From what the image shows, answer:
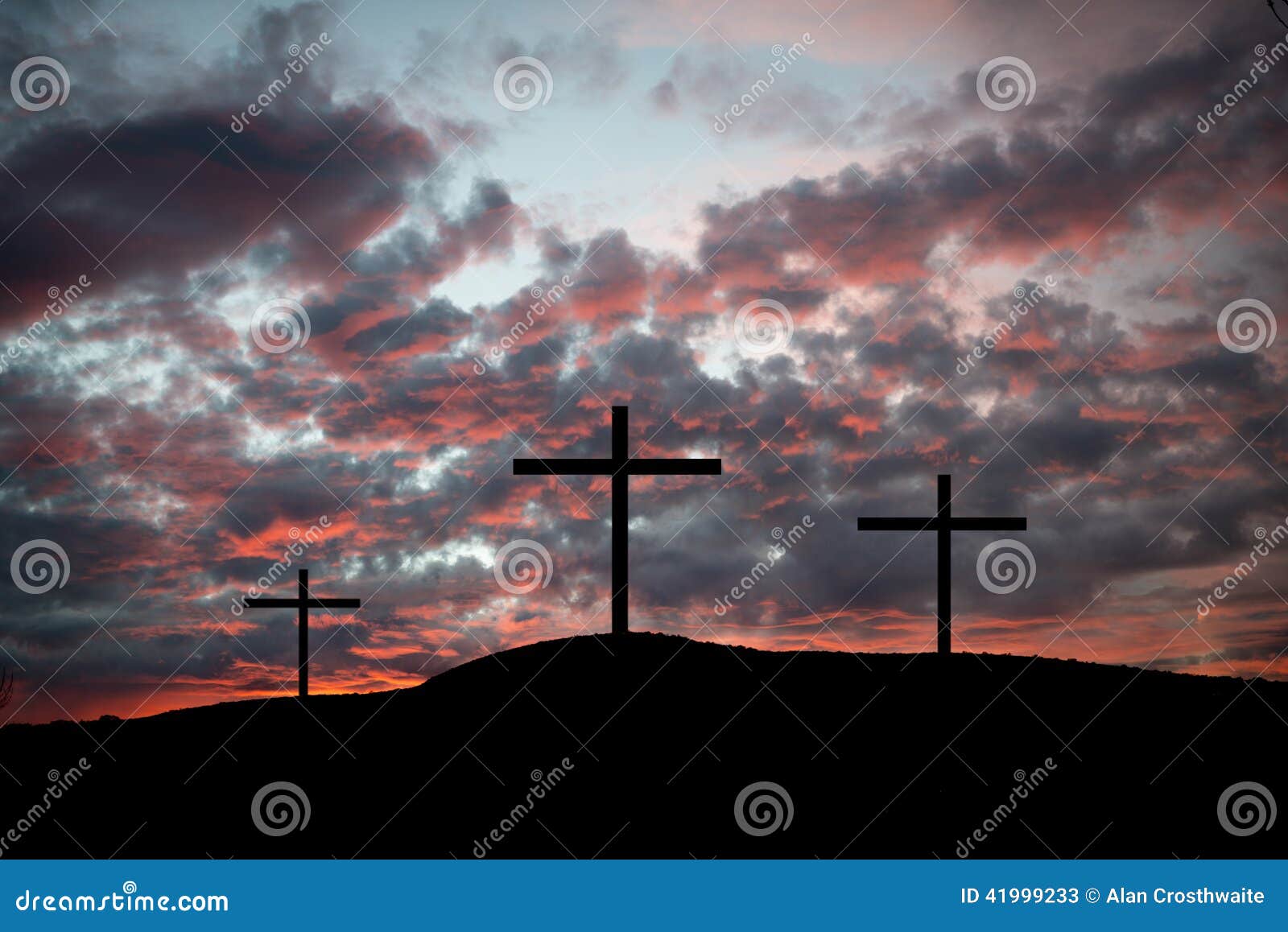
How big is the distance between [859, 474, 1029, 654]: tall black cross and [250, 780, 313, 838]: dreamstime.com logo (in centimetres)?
943

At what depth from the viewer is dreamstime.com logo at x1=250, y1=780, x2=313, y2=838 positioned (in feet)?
41.5

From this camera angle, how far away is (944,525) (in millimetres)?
17953

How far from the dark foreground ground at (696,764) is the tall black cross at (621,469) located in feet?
4.94

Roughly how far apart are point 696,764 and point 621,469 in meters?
4.98

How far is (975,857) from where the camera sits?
11.6 m

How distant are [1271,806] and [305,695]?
55.5ft

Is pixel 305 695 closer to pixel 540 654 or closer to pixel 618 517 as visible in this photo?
pixel 540 654

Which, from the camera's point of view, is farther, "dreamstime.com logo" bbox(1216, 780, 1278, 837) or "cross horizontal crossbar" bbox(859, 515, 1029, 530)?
"cross horizontal crossbar" bbox(859, 515, 1029, 530)

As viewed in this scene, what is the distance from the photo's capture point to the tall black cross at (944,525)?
1781cm
